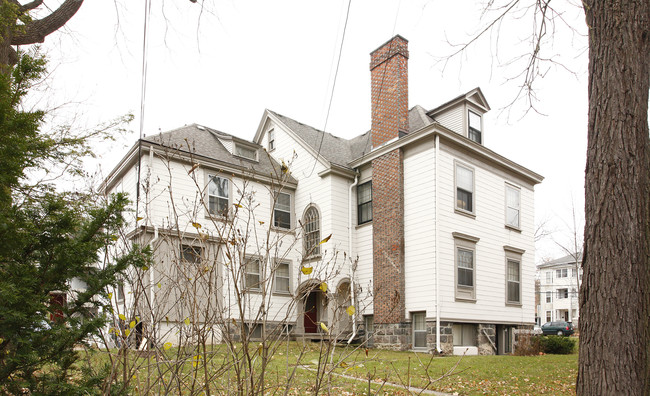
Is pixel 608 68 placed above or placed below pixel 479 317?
above

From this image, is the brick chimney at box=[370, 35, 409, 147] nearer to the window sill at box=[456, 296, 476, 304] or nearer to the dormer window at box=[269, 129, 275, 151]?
the dormer window at box=[269, 129, 275, 151]

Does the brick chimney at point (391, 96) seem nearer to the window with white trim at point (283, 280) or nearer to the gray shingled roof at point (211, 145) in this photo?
the gray shingled roof at point (211, 145)

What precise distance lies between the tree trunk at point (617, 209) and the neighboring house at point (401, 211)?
30.2 ft

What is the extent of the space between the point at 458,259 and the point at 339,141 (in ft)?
25.5

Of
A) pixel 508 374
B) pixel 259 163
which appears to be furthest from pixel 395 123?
pixel 508 374

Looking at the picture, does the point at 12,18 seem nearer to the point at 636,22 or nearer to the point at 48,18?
the point at 48,18

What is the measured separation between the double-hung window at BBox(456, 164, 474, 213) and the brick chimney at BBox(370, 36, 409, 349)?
5.91ft

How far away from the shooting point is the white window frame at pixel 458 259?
14.3 metres

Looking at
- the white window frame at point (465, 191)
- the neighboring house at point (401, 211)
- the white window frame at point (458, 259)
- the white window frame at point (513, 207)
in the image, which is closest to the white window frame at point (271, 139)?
the neighboring house at point (401, 211)

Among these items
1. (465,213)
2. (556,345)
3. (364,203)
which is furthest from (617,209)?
(556,345)

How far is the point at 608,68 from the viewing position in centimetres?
426

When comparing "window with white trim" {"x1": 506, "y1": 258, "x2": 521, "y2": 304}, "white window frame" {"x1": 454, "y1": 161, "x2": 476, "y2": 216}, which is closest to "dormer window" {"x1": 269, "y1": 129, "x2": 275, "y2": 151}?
"white window frame" {"x1": 454, "y1": 161, "x2": 476, "y2": 216}

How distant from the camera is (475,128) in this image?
16.6m

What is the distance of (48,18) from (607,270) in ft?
26.2
